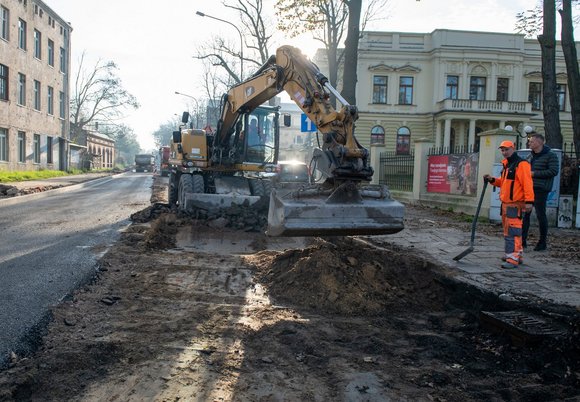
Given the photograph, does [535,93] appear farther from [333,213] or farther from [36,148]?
[333,213]

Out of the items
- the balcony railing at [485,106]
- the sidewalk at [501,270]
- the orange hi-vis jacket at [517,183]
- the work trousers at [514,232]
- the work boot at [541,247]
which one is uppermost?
the balcony railing at [485,106]

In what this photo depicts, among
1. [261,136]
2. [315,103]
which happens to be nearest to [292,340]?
[315,103]

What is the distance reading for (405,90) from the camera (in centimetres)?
4153

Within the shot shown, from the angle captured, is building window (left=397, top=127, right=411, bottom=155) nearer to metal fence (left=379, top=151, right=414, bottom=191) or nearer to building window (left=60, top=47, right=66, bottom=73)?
metal fence (left=379, top=151, right=414, bottom=191)

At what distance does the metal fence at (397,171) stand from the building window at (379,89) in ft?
75.5

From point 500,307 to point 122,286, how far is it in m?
4.18

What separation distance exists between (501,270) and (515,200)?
3.41 ft

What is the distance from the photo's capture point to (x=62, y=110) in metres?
38.2

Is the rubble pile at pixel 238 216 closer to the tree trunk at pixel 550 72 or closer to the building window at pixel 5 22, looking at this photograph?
the tree trunk at pixel 550 72

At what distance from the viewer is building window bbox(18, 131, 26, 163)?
29550 millimetres

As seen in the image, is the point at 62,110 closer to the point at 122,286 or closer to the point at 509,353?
the point at 122,286

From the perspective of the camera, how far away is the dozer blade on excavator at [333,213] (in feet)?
17.5

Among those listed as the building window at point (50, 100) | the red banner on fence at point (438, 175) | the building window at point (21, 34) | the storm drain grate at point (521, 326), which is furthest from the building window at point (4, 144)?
the storm drain grate at point (521, 326)

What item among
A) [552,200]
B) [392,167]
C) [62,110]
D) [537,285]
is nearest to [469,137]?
[392,167]
